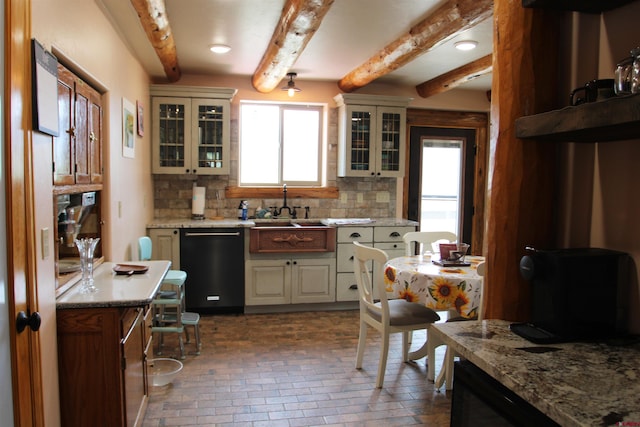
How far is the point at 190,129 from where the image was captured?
4.68 meters

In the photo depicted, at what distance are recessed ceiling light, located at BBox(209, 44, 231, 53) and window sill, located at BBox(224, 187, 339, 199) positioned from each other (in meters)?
1.56

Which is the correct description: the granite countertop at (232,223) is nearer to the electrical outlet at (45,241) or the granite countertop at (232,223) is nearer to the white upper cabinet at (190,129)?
the white upper cabinet at (190,129)

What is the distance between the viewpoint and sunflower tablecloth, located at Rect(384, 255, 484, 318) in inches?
110

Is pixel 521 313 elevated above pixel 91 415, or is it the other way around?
pixel 521 313

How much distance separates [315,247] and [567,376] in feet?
11.7

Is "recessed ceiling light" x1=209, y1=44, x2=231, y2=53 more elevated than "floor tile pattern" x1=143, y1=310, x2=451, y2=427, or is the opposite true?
"recessed ceiling light" x1=209, y1=44, x2=231, y2=53

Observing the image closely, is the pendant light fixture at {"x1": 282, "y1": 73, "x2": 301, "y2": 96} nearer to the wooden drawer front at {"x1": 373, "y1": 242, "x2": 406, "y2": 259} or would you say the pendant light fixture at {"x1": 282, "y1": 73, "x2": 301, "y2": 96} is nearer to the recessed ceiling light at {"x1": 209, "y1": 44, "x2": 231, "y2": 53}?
the recessed ceiling light at {"x1": 209, "y1": 44, "x2": 231, "y2": 53}

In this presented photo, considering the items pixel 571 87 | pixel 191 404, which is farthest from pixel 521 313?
pixel 191 404

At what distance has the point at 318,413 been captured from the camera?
8.91ft

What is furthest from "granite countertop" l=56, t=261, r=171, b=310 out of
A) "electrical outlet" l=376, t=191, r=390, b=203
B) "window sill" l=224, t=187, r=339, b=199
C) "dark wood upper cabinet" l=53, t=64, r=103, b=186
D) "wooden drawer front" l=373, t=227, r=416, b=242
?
"electrical outlet" l=376, t=191, r=390, b=203

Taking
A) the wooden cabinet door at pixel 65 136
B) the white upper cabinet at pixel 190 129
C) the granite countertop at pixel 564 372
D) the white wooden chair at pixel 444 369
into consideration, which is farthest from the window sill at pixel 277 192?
the granite countertop at pixel 564 372

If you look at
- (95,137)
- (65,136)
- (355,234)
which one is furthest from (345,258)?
(65,136)

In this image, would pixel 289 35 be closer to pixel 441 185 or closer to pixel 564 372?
pixel 564 372

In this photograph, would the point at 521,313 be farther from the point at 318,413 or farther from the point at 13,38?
the point at 13,38
